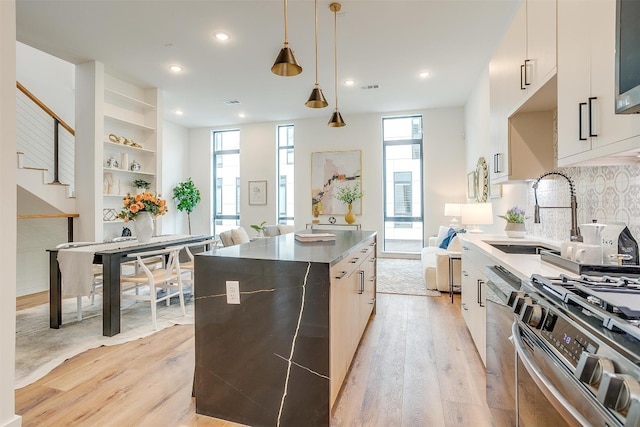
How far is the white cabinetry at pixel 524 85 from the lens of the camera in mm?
1853

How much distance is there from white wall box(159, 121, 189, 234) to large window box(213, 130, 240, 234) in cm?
79

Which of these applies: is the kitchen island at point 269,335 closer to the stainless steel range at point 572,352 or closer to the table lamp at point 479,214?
the stainless steel range at point 572,352

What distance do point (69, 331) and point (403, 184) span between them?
6.29 metres

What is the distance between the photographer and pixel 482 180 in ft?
16.3

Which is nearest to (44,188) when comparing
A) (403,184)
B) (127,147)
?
(127,147)

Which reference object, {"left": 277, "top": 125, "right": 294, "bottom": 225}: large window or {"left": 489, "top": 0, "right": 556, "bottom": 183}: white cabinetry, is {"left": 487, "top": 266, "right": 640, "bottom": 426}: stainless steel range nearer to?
{"left": 489, "top": 0, "right": 556, "bottom": 183}: white cabinetry

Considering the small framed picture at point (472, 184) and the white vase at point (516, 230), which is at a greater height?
the small framed picture at point (472, 184)

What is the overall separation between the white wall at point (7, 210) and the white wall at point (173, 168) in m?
6.09

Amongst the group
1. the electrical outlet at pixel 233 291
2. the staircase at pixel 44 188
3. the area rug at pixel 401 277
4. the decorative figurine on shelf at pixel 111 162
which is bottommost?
the area rug at pixel 401 277

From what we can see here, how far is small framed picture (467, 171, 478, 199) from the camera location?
557 centimetres

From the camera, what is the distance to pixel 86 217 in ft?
15.2

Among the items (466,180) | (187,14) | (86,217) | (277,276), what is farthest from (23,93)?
(466,180)

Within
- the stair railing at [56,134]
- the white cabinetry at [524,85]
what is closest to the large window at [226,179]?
the stair railing at [56,134]

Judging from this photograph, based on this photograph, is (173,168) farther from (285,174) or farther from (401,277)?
(401,277)
